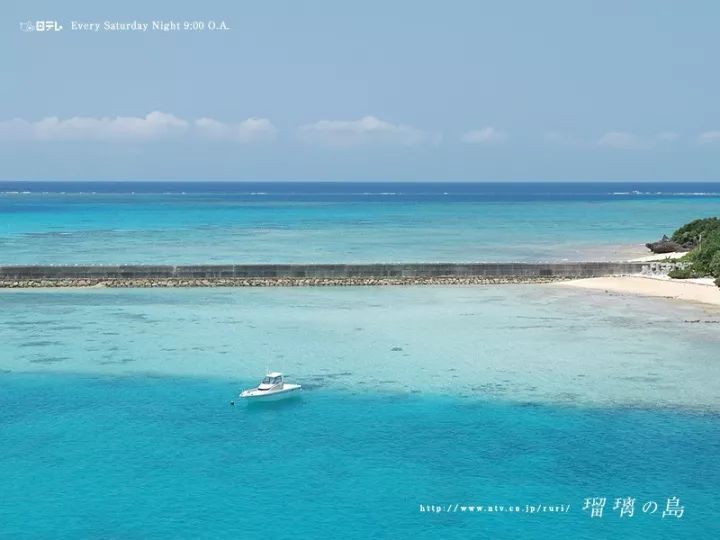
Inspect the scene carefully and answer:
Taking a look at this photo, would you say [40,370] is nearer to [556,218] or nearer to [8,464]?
[8,464]

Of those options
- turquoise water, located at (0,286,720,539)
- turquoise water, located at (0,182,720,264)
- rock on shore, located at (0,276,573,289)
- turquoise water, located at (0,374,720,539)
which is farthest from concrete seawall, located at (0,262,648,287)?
turquoise water, located at (0,374,720,539)

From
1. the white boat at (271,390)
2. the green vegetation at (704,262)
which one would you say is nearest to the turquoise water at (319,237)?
the green vegetation at (704,262)

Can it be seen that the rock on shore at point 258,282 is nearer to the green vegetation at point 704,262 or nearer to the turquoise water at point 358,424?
the green vegetation at point 704,262

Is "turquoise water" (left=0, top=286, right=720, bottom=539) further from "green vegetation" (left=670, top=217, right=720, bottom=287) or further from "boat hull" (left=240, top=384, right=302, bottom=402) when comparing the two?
"green vegetation" (left=670, top=217, right=720, bottom=287)

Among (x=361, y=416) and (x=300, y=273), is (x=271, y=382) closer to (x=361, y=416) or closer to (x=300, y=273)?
(x=361, y=416)

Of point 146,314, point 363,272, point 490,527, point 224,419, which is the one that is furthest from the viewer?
point 363,272

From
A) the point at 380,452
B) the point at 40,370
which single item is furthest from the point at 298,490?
the point at 40,370

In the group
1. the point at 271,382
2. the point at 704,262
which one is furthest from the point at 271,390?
the point at 704,262
